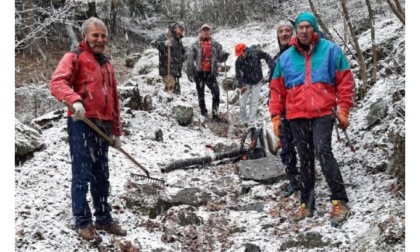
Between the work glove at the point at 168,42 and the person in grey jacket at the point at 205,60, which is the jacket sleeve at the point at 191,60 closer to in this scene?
the person in grey jacket at the point at 205,60

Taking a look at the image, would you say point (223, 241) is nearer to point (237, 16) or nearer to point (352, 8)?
point (352, 8)

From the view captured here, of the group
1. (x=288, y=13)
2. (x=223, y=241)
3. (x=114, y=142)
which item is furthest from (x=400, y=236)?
(x=288, y=13)

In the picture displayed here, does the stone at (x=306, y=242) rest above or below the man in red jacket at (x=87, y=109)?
below

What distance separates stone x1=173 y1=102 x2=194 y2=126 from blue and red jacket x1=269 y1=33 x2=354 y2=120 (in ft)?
18.7

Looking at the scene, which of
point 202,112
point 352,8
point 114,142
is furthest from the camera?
point 352,8

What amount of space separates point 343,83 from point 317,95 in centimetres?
33

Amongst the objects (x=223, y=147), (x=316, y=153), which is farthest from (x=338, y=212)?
(x=223, y=147)

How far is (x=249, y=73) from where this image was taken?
383 inches

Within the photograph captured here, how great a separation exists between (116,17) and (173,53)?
1406 cm

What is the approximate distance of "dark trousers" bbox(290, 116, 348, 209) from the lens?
4918 millimetres

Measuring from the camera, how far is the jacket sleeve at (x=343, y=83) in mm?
4926

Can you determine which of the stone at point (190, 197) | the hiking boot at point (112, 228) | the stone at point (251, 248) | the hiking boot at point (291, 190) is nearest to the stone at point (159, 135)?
the stone at point (190, 197)

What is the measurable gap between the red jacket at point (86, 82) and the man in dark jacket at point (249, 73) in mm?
5075

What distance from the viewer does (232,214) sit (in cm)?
611
